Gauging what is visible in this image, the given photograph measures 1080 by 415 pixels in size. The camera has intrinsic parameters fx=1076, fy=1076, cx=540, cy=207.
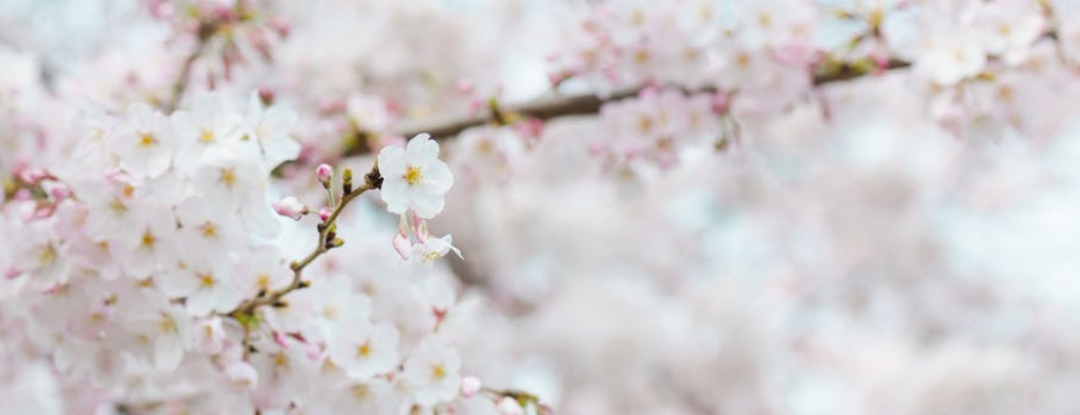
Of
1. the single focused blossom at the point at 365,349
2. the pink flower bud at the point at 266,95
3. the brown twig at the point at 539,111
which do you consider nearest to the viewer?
the single focused blossom at the point at 365,349

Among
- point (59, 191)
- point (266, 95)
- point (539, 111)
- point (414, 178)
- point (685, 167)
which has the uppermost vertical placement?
point (685, 167)

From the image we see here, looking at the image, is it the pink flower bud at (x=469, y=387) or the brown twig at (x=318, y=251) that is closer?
the brown twig at (x=318, y=251)

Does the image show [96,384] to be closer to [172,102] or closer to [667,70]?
[172,102]

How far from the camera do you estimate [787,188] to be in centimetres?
734

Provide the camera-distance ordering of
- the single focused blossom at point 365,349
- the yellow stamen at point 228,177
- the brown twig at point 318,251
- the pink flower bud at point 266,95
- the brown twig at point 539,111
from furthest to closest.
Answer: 1. the brown twig at point 539,111
2. the pink flower bud at point 266,95
3. the single focused blossom at point 365,349
4. the yellow stamen at point 228,177
5. the brown twig at point 318,251

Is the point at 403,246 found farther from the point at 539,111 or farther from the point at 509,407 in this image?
the point at 539,111

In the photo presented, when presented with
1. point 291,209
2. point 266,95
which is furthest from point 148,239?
point 266,95

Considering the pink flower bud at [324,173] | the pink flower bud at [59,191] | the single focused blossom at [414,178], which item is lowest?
Result: the pink flower bud at [59,191]

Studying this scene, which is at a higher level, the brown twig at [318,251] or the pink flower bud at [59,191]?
the brown twig at [318,251]

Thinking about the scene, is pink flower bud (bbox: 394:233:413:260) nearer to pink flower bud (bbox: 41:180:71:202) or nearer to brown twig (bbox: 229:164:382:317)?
brown twig (bbox: 229:164:382:317)

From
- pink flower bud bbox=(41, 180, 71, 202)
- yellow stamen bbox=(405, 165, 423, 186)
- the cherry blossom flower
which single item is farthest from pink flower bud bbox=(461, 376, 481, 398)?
pink flower bud bbox=(41, 180, 71, 202)

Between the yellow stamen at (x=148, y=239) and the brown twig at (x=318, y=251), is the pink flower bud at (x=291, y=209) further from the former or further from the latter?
the yellow stamen at (x=148, y=239)

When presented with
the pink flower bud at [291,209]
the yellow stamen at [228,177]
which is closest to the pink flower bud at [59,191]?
the yellow stamen at [228,177]

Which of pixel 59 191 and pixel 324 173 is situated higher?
pixel 324 173
